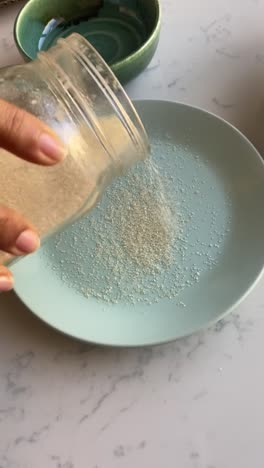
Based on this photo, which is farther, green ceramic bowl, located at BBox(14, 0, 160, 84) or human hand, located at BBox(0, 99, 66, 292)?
green ceramic bowl, located at BBox(14, 0, 160, 84)

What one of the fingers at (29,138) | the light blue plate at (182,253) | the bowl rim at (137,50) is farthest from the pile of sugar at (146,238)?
the fingers at (29,138)

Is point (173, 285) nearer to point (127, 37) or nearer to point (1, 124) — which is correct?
point (1, 124)

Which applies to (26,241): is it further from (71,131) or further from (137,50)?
(137,50)

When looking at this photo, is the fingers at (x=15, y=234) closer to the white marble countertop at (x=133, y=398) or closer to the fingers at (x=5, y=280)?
the fingers at (x=5, y=280)

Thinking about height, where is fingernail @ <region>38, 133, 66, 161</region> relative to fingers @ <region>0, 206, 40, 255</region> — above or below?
above

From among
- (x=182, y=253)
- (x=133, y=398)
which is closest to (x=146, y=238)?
(x=182, y=253)

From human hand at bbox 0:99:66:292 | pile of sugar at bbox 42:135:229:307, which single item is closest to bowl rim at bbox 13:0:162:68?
pile of sugar at bbox 42:135:229:307

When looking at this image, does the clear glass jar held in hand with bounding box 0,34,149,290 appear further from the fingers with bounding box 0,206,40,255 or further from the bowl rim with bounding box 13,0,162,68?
the bowl rim with bounding box 13,0,162,68
